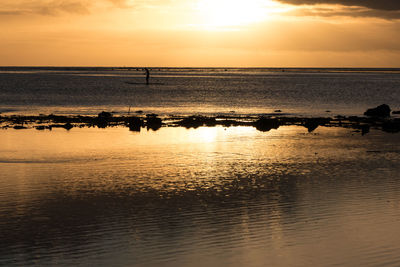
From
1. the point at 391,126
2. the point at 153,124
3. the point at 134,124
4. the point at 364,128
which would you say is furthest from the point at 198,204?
the point at 391,126

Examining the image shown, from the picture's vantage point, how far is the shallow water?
A: 15.0m

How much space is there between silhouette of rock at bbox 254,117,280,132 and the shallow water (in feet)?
33.9

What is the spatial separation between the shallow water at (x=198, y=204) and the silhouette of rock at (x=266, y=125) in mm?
10330

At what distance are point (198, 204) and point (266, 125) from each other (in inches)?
1158

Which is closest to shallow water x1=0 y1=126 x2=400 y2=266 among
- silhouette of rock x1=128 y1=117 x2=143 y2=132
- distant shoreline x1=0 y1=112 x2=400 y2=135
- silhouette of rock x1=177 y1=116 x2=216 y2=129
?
silhouette of rock x1=128 y1=117 x2=143 y2=132

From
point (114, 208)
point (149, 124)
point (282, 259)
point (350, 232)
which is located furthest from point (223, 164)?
point (149, 124)

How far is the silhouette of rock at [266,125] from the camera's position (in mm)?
47406

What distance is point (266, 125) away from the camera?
4906cm

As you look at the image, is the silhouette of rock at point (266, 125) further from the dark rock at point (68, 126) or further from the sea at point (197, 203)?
the dark rock at point (68, 126)

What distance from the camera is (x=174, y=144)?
36844mm

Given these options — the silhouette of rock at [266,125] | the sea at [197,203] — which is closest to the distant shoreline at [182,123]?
the silhouette of rock at [266,125]

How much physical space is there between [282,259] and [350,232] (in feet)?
10.9

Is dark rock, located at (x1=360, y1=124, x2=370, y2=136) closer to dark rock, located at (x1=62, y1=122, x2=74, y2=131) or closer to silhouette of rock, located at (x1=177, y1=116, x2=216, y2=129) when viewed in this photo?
silhouette of rock, located at (x1=177, y1=116, x2=216, y2=129)

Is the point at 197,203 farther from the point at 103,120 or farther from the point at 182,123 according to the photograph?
the point at 103,120
